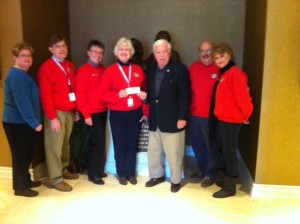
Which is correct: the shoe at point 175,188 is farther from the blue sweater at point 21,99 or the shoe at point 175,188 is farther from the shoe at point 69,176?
the blue sweater at point 21,99

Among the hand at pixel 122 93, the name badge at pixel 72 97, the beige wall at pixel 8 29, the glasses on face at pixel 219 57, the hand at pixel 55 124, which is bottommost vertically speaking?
the hand at pixel 55 124

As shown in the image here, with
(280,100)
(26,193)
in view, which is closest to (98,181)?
(26,193)

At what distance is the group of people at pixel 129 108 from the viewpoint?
2.82 metres

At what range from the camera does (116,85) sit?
3.10m

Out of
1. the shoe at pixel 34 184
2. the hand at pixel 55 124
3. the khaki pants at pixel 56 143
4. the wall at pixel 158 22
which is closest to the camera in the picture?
the hand at pixel 55 124

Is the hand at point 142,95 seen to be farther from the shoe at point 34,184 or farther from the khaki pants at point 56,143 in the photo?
the shoe at point 34,184

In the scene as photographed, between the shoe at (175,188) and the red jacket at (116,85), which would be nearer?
the red jacket at (116,85)

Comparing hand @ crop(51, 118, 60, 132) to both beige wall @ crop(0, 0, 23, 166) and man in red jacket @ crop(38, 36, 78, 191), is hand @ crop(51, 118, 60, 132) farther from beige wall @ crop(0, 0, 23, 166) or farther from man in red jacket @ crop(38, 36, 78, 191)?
beige wall @ crop(0, 0, 23, 166)

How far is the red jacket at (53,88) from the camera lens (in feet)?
9.68

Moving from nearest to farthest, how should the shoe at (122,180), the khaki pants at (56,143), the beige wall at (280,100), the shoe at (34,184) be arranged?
the beige wall at (280,100)
the khaki pants at (56,143)
the shoe at (34,184)
the shoe at (122,180)

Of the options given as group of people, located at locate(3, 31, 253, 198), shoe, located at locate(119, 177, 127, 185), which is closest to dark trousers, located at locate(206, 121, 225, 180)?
group of people, located at locate(3, 31, 253, 198)

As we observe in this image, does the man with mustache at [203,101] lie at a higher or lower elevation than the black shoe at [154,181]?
higher

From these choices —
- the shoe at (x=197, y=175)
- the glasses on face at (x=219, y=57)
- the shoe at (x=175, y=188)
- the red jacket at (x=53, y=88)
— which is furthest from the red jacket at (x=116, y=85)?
the shoe at (x=197, y=175)

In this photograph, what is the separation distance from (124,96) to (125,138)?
0.46 metres
